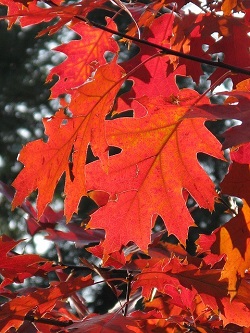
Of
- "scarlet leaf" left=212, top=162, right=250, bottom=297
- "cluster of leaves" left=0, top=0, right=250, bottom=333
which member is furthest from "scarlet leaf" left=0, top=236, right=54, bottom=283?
"scarlet leaf" left=212, top=162, right=250, bottom=297

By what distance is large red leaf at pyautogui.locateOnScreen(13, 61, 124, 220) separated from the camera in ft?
3.66

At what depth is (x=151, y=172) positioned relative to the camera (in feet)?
3.84

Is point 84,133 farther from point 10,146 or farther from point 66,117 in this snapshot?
point 10,146

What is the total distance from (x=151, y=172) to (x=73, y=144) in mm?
129

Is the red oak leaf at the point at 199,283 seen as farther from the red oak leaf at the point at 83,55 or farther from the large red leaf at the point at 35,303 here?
the red oak leaf at the point at 83,55

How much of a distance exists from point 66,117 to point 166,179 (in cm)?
19

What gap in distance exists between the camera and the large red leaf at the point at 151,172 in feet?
3.76

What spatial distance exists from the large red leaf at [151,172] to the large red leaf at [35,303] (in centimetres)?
13

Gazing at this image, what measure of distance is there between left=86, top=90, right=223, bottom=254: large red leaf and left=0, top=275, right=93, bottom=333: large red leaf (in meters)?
0.13

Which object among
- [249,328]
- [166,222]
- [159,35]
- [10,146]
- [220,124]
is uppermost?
[159,35]

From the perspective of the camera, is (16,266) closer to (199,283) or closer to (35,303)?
(35,303)

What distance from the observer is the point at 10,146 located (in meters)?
6.23

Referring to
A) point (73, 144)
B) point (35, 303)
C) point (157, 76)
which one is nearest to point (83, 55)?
point (157, 76)

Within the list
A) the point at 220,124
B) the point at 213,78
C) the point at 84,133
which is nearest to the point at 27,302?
the point at 84,133
